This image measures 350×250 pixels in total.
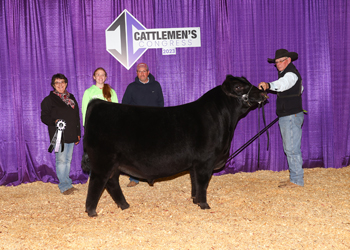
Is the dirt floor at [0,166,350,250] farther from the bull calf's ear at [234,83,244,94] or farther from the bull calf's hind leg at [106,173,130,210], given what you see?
the bull calf's ear at [234,83,244,94]

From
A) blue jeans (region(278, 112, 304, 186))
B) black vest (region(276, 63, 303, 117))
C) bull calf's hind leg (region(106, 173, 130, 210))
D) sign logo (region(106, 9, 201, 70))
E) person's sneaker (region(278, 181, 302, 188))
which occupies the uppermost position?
sign logo (region(106, 9, 201, 70))

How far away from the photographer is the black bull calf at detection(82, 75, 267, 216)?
337 centimetres

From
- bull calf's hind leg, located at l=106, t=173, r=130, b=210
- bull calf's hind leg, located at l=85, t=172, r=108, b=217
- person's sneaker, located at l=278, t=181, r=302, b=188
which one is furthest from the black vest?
bull calf's hind leg, located at l=85, t=172, r=108, b=217

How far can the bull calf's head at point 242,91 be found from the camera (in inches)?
145

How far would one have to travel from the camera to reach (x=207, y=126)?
141 inches

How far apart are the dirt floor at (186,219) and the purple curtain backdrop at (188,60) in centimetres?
91

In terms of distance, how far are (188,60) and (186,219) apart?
3.21 metres

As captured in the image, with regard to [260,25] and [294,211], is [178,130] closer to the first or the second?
[294,211]

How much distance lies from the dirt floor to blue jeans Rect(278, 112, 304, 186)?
0.30 metres

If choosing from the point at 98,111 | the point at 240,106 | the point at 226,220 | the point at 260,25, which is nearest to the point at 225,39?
the point at 260,25

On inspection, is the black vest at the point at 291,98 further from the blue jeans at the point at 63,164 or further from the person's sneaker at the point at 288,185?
the blue jeans at the point at 63,164

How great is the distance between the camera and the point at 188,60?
18.8 ft

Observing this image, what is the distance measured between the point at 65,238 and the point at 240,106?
2.41m

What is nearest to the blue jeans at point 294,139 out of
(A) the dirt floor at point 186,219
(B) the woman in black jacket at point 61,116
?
(A) the dirt floor at point 186,219
